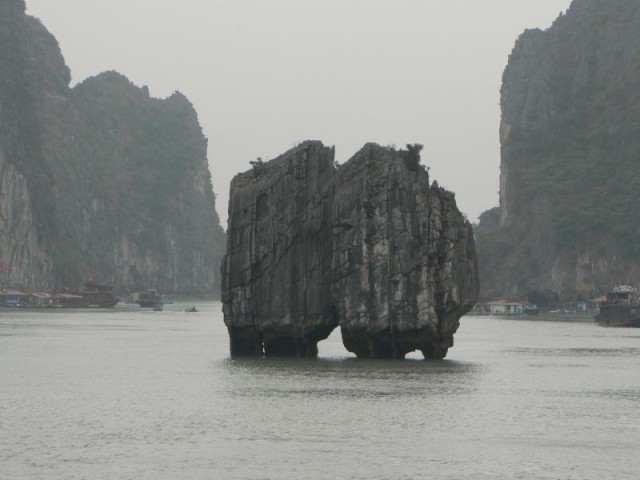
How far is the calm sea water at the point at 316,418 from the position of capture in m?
37.6

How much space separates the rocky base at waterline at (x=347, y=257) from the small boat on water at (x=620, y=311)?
3638 inches

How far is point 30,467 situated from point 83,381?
2651 centimetres

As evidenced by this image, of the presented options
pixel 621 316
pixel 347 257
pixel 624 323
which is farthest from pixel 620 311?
pixel 347 257

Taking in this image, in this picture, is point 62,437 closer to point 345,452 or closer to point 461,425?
point 345,452

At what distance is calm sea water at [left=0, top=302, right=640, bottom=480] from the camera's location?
3756 centimetres

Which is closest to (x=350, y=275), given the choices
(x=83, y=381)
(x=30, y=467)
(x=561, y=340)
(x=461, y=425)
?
(x=83, y=381)

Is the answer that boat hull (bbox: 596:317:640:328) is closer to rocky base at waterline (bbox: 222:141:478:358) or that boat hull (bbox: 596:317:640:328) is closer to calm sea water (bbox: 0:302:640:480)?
calm sea water (bbox: 0:302:640:480)

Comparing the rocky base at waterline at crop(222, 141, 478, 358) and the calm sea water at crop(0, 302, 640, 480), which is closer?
the calm sea water at crop(0, 302, 640, 480)

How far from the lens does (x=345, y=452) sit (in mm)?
39844

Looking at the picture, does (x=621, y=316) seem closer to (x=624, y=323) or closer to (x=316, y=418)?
(x=624, y=323)

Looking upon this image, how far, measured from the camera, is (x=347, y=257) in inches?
2904

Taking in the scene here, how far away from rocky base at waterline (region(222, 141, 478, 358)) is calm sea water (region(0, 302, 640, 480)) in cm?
215

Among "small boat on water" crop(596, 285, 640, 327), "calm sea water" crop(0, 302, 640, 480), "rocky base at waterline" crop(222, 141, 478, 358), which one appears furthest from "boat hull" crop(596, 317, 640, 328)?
"rocky base at waterline" crop(222, 141, 478, 358)

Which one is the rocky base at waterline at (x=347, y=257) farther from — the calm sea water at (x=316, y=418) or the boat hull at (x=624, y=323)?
the boat hull at (x=624, y=323)
